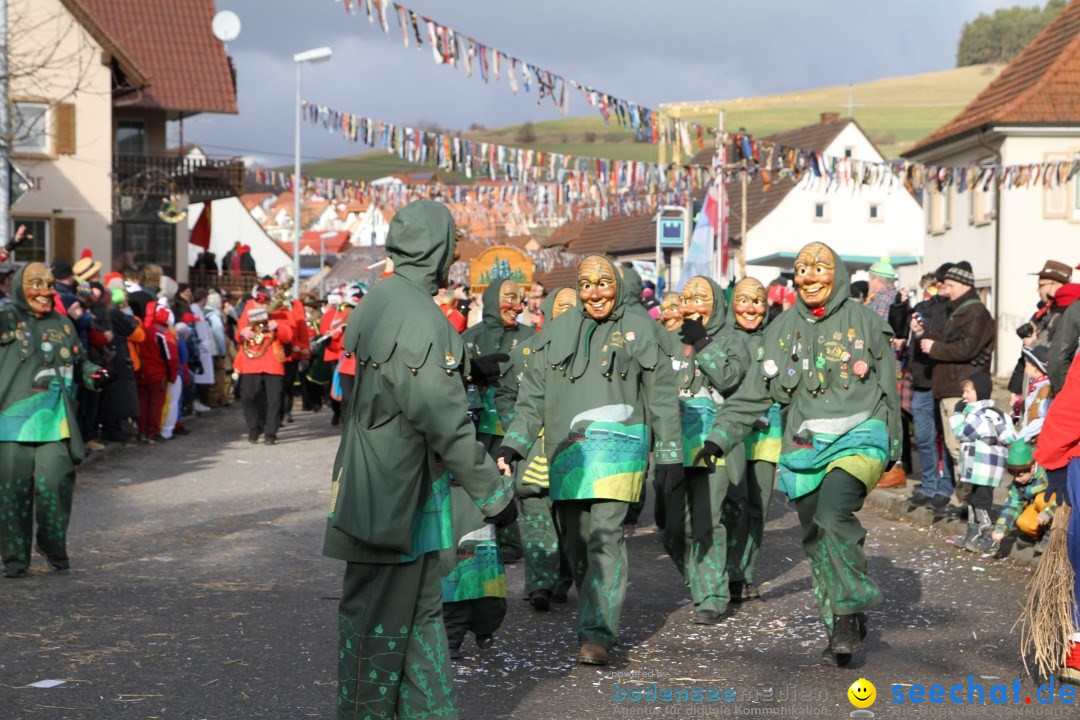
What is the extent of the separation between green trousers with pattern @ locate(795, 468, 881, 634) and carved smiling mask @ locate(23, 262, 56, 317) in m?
5.25

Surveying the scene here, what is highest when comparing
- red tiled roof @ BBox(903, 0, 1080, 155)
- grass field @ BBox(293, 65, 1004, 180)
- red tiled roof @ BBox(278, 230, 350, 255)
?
grass field @ BBox(293, 65, 1004, 180)

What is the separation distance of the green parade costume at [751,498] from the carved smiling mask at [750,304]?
34mm

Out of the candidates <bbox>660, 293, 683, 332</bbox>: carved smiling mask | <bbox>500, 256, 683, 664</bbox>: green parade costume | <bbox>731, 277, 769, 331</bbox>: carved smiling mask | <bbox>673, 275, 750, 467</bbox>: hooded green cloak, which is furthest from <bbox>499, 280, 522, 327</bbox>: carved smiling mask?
<bbox>500, 256, 683, 664</bbox>: green parade costume

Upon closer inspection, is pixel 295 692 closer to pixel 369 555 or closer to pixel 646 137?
pixel 369 555

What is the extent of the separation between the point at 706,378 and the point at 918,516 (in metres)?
3.96

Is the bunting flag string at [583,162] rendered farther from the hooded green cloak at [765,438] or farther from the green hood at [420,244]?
the green hood at [420,244]

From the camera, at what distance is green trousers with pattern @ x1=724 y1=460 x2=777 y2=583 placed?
9.29 metres

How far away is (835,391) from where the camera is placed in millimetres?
7609

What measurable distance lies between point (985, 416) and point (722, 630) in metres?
3.81

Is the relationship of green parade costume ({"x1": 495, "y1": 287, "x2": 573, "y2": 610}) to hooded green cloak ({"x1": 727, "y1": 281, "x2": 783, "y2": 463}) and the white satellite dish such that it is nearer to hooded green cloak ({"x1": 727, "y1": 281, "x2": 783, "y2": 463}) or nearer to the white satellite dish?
hooded green cloak ({"x1": 727, "y1": 281, "x2": 783, "y2": 463})

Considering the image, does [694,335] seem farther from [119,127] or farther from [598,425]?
[119,127]

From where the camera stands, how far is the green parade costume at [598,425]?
7.50 metres

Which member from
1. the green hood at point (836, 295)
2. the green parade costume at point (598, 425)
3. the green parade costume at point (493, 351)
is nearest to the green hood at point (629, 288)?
the green parade costume at point (598, 425)

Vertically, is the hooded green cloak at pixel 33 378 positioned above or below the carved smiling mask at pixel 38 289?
below
